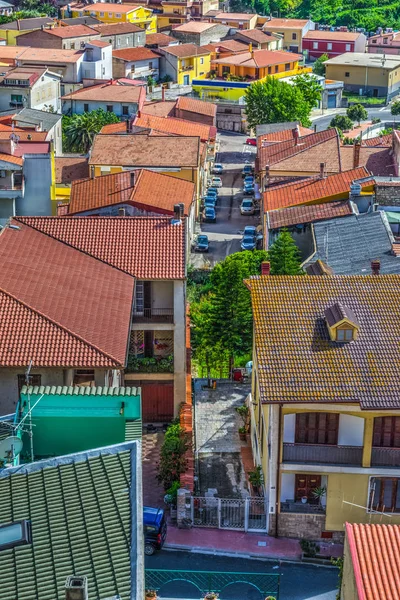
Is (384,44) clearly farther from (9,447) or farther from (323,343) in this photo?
(9,447)

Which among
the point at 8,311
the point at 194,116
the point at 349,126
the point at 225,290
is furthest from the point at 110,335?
the point at 349,126

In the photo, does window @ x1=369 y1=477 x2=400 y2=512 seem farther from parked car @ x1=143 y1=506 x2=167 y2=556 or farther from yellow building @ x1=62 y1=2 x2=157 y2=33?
yellow building @ x1=62 y1=2 x2=157 y2=33

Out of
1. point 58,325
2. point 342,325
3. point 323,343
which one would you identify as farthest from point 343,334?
point 58,325

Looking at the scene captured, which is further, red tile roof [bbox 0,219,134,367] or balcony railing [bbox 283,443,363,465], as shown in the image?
red tile roof [bbox 0,219,134,367]

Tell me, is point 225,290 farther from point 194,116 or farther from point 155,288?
point 194,116

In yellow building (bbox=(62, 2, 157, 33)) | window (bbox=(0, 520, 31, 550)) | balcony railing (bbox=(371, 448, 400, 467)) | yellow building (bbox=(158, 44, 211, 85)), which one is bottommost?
balcony railing (bbox=(371, 448, 400, 467))

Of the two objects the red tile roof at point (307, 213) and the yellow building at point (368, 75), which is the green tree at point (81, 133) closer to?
the red tile roof at point (307, 213)

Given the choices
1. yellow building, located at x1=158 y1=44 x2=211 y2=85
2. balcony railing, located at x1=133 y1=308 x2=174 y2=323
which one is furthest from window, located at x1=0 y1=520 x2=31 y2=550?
yellow building, located at x1=158 y1=44 x2=211 y2=85
